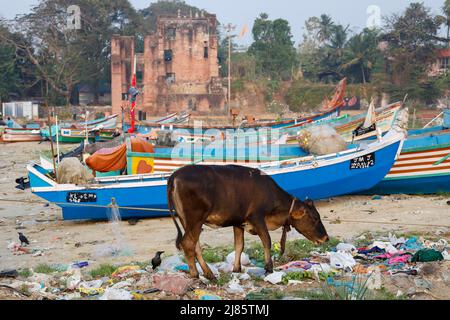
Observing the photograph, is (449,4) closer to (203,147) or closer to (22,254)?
(203,147)

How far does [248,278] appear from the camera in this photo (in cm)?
766

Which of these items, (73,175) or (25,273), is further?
(73,175)

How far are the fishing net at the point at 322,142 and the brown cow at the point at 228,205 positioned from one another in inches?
303

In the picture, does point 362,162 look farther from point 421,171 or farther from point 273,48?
point 273,48

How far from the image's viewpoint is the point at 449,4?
49906mm

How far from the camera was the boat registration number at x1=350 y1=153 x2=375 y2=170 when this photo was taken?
15.1 meters

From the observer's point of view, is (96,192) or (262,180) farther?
(96,192)

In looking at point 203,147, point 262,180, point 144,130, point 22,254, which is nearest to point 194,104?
point 144,130

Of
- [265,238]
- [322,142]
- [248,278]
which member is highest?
[322,142]

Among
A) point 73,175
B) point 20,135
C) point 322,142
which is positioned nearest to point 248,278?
point 73,175

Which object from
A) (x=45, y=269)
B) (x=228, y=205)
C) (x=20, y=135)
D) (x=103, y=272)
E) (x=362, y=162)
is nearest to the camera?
(x=228, y=205)

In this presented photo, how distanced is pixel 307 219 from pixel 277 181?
625cm

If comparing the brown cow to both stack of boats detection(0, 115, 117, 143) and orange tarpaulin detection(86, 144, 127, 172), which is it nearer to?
orange tarpaulin detection(86, 144, 127, 172)
